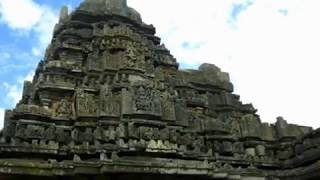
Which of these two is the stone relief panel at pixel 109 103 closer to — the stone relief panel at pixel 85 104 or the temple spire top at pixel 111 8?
the stone relief panel at pixel 85 104

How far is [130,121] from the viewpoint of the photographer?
1702 centimetres

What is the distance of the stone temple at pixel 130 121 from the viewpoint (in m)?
15.2

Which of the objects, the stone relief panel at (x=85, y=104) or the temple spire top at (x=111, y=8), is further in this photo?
the temple spire top at (x=111, y=8)

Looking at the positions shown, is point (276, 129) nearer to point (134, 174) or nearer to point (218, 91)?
point (218, 91)

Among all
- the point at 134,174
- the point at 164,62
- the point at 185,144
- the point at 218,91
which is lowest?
the point at 134,174

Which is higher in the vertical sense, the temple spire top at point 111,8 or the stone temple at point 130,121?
the temple spire top at point 111,8

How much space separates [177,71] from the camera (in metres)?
21.6

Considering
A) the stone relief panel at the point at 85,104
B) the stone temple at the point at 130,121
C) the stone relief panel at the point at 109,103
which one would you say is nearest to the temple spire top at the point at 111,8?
the stone temple at the point at 130,121

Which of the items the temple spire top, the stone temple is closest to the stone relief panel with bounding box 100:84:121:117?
the stone temple

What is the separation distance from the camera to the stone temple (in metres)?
15.2

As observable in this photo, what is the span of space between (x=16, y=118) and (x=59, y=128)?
154 centimetres

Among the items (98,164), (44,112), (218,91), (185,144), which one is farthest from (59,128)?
(218,91)

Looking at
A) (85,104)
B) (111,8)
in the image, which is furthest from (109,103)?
(111,8)

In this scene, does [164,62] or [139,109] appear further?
[164,62]
